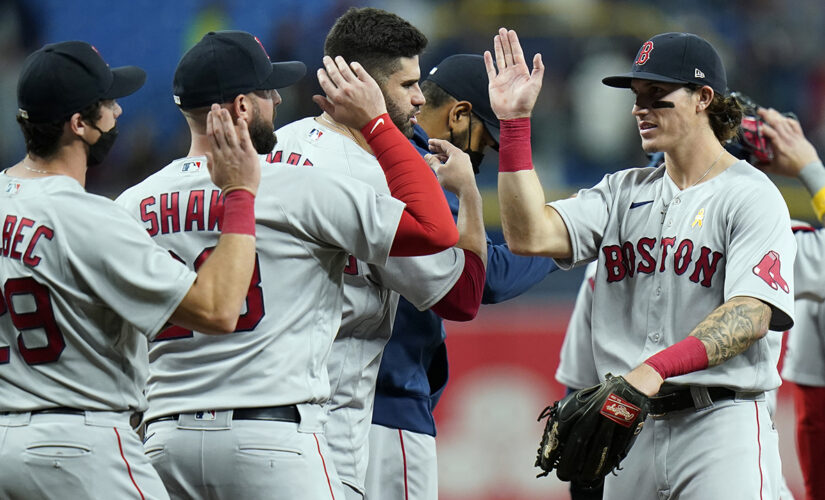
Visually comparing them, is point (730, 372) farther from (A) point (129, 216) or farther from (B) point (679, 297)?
(A) point (129, 216)

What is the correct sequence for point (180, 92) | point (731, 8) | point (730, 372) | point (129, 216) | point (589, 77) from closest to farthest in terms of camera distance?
point (129, 216)
point (180, 92)
point (730, 372)
point (589, 77)
point (731, 8)

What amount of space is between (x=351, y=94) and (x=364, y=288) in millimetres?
658

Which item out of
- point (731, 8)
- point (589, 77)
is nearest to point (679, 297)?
point (589, 77)

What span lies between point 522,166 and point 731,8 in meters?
8.77

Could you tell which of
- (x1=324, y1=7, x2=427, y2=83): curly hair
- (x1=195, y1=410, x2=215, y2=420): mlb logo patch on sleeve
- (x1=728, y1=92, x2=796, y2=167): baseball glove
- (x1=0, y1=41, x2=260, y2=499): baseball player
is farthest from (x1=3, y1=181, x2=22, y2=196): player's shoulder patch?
(x1=728, y1=92, x2=796, y2=167): baseball glove

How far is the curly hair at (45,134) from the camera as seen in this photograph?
3.10m

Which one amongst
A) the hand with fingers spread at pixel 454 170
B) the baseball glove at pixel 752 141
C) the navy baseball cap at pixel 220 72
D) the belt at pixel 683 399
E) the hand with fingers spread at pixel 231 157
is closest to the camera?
the hand with fingers spread at pixel 231 157

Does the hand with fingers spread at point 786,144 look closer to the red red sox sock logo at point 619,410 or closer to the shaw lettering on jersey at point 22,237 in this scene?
the red red sox sock logo at point 619,410

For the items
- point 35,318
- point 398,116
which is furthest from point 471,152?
point 35,318

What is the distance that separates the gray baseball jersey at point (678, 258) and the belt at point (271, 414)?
132 cm

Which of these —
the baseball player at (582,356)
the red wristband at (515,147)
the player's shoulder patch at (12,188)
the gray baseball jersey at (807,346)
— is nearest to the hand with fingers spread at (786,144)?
the baseball player at (582,356)

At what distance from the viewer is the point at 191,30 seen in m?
11.8

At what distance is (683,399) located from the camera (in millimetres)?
3738

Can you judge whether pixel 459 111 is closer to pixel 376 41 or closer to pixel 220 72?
pixel 376 41
